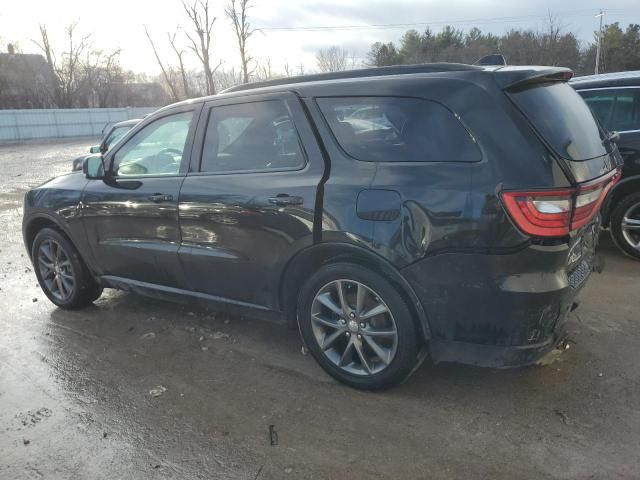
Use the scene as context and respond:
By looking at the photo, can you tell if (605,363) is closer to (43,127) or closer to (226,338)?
(226,338)

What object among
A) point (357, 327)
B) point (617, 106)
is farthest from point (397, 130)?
→ point (617, 106)

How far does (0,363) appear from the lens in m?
3.94

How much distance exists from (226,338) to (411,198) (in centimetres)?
207

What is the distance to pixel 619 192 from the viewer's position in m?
5.32

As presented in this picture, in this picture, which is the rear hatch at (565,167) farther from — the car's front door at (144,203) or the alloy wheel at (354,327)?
the car's front door at (144,203)

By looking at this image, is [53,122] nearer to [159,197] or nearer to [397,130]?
[159,197]

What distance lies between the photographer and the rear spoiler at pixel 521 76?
2.76m

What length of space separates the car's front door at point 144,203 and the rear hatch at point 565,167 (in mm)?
2294

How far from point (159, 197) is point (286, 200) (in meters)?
1.19

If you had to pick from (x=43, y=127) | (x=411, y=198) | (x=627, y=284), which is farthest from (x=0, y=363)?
(x=43, y=127)

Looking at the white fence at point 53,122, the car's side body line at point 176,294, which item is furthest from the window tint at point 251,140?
the white fence at point 53,122

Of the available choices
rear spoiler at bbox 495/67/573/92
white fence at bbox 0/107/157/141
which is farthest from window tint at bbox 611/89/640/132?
white fence at bbox 0/107/157/141

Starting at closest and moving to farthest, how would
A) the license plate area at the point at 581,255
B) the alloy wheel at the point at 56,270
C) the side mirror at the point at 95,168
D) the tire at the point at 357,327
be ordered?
the license plate area at the point at 581,255 < the tire at the point at 357,327 < the side mirror at the point at 95,168 < the alloy wheel at the point at 56,270

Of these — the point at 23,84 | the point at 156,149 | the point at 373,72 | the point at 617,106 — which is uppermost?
the point at 23,84
